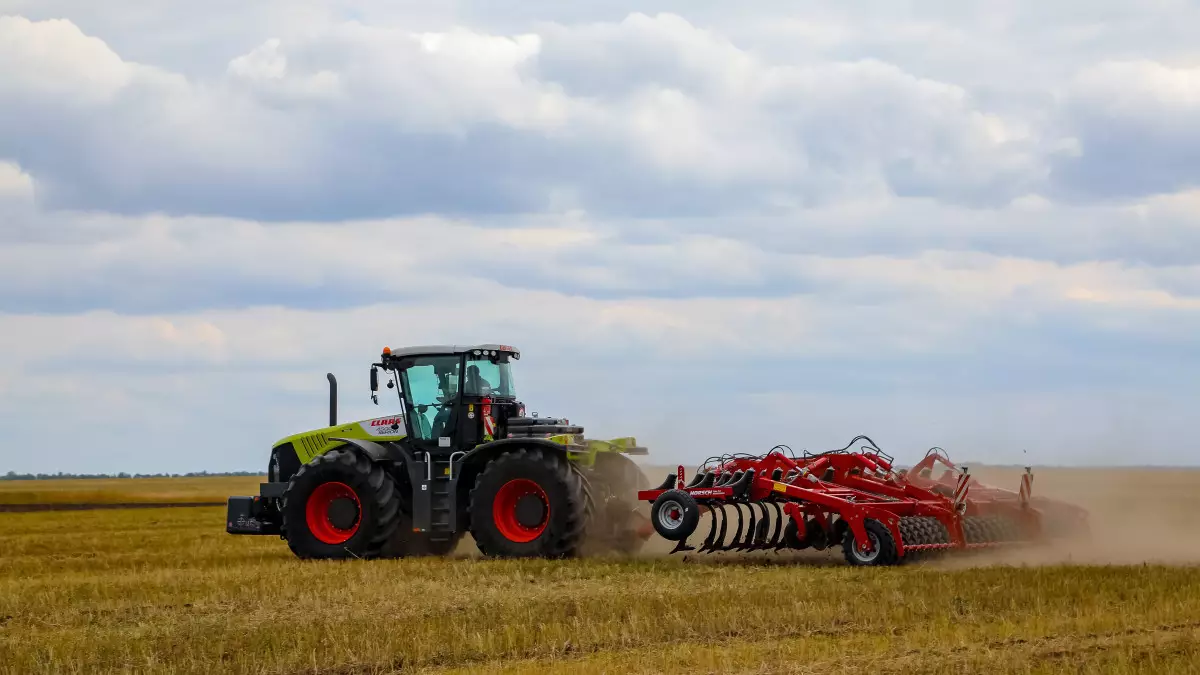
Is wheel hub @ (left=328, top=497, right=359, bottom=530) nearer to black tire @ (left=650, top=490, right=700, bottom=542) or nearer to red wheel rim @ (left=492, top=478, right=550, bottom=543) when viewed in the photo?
red wheel rim @ (left=492, top=478, right=550, bottom=543)

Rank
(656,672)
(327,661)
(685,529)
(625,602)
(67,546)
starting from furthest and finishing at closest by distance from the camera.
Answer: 1. (67,546)
2. (685,529)
3. (625,602)
4. (327,661)
5. (656,672)

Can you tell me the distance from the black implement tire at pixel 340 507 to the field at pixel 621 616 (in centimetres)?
78

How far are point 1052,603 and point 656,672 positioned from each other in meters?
4.51

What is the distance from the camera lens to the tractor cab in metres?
19.0

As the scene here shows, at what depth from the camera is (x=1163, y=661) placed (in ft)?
31.0

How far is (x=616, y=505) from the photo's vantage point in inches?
727

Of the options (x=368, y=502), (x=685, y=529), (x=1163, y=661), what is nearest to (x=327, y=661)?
(x=1163, y=661)

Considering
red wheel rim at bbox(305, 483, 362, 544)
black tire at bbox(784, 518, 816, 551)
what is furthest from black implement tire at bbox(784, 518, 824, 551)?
red wheel rim at bbox(305, 483, 362, 544)

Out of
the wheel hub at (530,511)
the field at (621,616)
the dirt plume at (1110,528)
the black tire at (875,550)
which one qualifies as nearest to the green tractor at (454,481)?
the wheel hub at (530,511)

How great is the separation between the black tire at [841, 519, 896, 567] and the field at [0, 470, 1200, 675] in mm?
261

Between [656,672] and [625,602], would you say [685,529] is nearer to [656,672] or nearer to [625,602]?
[625,602]

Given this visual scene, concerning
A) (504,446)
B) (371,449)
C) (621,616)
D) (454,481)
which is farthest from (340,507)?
(621,616)

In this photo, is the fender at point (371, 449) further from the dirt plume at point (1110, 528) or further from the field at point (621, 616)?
the dirt plume at point (1110, 528)

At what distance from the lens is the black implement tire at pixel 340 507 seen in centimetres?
1850
